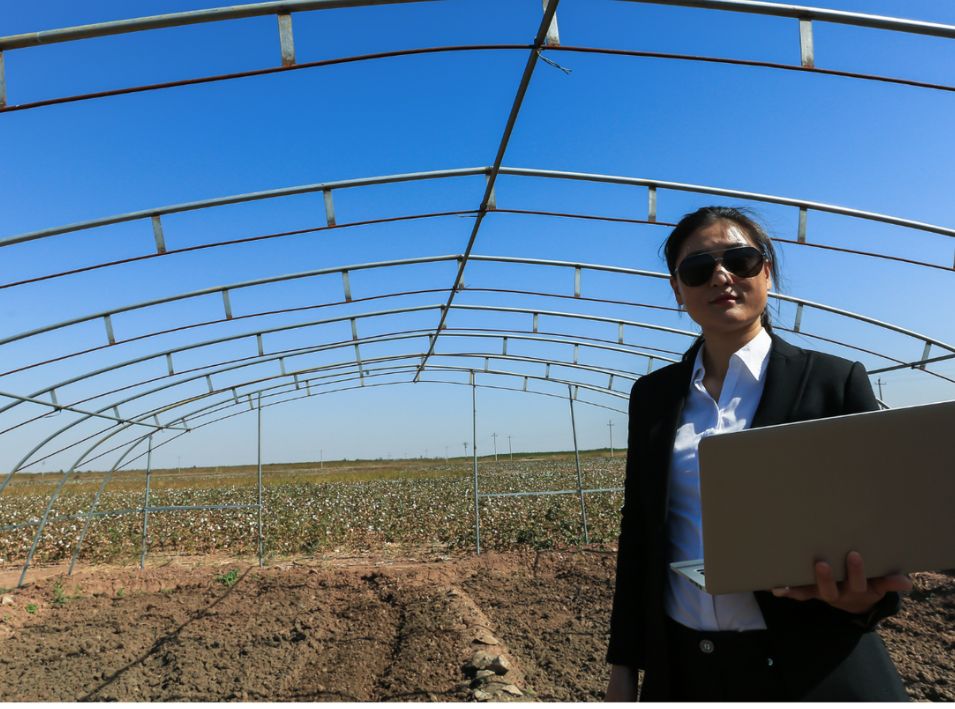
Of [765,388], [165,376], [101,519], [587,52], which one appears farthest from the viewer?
[101,519]

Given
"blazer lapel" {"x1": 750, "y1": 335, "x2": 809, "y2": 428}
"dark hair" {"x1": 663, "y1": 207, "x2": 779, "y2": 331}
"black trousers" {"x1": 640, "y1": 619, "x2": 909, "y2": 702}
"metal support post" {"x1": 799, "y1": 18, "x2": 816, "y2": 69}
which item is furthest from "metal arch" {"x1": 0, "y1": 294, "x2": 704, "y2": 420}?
"black trousers" {"x1": 640, "y1": 619, "x2": 909, "y2": 702}

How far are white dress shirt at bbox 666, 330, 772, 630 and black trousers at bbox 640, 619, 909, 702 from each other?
7 centimetres

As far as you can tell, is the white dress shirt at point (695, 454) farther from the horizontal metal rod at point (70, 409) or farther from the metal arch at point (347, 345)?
the horizontal metal rod at point (70, 409)

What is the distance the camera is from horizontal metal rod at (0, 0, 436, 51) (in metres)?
3.87

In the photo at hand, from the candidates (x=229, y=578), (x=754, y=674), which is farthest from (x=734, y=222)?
(x=229, y=578)

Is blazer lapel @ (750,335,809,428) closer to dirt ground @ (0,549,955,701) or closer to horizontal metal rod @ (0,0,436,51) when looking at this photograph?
horizontal metal rod @ (0,0,436,51)

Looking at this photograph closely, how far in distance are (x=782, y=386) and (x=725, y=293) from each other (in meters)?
0.30

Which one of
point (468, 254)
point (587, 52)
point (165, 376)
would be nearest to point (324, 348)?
point (165, 376)

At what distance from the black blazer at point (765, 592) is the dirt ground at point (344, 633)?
4.59m

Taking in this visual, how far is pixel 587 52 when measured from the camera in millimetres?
4578

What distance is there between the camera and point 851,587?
4.52ft

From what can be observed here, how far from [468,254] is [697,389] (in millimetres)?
6458

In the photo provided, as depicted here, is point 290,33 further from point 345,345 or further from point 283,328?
point 345,345

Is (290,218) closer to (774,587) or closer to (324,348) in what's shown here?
(324,348)
